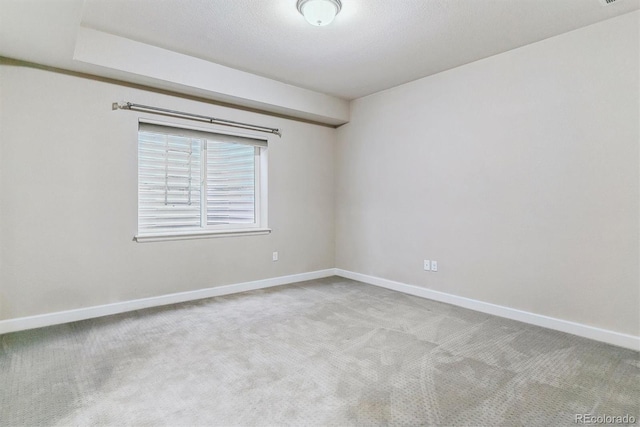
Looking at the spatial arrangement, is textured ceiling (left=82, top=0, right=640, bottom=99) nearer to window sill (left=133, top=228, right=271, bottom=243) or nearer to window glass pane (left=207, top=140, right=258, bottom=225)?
window glass pane (left=207, top=140, right=258, bottom=225)

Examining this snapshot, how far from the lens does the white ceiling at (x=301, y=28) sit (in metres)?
2.36

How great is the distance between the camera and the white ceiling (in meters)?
2.36

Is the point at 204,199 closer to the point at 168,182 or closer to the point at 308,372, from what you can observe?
the point at 168,182

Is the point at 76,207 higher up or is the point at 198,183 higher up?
the point at 198,183

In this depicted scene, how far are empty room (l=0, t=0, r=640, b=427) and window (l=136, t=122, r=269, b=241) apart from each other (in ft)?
0.08

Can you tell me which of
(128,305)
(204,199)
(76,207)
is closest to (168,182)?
(204,199)

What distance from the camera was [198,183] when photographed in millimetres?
3869

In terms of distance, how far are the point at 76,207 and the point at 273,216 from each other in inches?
82.2

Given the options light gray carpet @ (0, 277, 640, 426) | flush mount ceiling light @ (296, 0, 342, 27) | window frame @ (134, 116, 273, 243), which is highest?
flush mount ceiling light @ (296, 0, 342, 27)

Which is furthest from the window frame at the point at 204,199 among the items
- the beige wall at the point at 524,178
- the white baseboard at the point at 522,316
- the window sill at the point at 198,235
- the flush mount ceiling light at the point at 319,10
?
the flush mount ceiling light at the point at 319,10

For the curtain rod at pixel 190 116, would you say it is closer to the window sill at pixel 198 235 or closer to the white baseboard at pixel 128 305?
the window sill at pixel 198 235

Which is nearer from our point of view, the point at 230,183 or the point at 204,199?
the point at 204,199

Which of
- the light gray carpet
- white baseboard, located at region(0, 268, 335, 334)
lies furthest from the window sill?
the light gray carpet

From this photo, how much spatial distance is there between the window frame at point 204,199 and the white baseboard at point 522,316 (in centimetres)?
171
